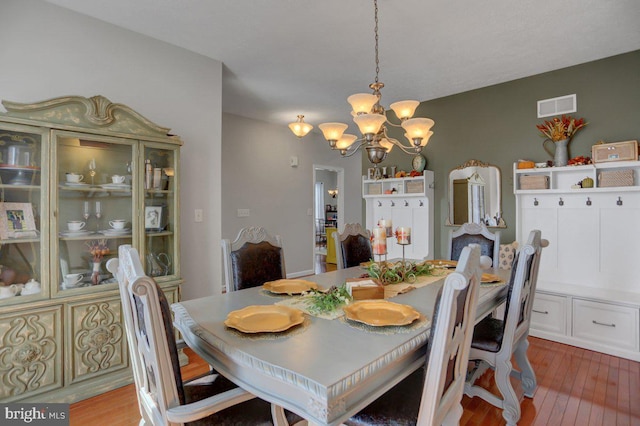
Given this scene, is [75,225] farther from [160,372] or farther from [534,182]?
[534,182]

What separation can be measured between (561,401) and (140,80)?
3851mm

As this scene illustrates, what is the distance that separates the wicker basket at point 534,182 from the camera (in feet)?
10.9

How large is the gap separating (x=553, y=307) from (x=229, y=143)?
4.48 metres

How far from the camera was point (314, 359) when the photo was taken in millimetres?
1037

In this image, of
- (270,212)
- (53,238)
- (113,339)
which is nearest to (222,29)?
(53,238)

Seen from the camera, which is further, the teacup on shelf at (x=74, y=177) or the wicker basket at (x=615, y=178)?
the wicker basket at (x=615, y=178)

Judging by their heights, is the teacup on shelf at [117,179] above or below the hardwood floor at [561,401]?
above

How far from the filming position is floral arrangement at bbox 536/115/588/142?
3232mm

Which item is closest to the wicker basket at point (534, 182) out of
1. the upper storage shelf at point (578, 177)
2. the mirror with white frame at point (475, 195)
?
the upper storage shelf at point (578, 177)

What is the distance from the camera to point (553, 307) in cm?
307

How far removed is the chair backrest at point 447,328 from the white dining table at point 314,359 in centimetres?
10

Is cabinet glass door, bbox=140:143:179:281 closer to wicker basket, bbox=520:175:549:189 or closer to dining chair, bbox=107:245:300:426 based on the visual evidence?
dining chair, bbox=107:245:300:426

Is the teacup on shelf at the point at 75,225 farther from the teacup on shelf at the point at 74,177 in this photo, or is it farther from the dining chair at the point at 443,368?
the dining chair at the point at 443,368

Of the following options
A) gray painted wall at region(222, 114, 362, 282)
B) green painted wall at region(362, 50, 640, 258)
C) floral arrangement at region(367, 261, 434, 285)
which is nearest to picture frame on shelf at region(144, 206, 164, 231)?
floral arrangement at region(367, 261, 434, 285)
